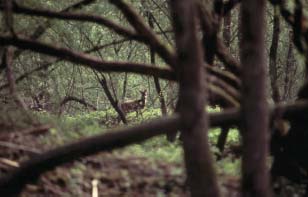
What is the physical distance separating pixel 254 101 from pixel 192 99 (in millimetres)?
632

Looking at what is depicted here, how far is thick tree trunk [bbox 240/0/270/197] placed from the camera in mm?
4879

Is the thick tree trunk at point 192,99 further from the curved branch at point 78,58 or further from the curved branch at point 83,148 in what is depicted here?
the curved branch at point 78,58

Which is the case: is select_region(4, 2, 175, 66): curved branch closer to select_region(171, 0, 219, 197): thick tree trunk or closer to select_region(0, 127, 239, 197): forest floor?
select_region(0, 127, 239, 197): forest floor

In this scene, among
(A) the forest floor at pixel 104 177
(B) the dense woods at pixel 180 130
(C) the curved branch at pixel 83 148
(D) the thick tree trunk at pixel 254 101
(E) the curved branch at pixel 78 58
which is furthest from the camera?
(E) the curved branch at pixel 78 58

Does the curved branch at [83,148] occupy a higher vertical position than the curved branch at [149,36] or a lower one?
lower

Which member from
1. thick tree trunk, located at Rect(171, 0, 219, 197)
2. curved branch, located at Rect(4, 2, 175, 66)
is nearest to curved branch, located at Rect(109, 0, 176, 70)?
curved branch, located at Rect(4, 2, 175, 66)

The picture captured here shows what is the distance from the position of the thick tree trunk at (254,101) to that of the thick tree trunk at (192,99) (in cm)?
41

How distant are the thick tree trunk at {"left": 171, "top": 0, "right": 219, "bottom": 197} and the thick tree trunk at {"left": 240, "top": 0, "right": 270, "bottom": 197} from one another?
415 millimetres

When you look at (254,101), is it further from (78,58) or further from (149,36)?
(78,58)

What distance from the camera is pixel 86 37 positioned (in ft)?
53.4

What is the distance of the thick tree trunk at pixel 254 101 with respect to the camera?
16.0 ft

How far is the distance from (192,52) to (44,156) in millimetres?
2051

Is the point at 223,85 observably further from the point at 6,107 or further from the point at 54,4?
the point at 54,4

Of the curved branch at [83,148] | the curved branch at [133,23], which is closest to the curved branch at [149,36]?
the curved branch at [133,23]
